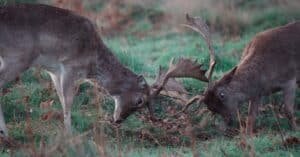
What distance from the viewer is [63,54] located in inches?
441

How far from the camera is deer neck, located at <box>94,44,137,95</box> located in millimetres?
11766

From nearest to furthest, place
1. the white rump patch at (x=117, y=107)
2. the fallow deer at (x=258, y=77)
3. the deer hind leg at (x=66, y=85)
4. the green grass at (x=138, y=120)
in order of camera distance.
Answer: the green grass at (x=138, y=120) → the deer hind leg at (x=66, y=85) → the fallow deer at (x=258, y=77) → the white rump patch at (x=117, y=107)

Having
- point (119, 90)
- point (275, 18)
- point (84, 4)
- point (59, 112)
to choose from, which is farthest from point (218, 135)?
point (84, 4)

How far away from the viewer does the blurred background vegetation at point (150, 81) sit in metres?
9.90

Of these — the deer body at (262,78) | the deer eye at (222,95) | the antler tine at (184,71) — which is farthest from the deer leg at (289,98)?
the antler tine at (184,71)

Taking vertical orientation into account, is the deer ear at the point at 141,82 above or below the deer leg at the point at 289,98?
above

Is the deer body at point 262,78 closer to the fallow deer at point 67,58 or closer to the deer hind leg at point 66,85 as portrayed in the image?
the fallow deer at point 67,58

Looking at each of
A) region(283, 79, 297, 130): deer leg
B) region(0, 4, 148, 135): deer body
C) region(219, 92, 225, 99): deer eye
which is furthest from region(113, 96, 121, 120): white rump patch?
region(283, 79, 297, 130): deer leg

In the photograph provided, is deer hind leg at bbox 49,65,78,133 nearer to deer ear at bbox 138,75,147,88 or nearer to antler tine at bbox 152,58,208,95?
deer ear at bbox 138,75,147,88

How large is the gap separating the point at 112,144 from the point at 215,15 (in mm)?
10416

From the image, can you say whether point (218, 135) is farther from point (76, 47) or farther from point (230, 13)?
point (230, 13)

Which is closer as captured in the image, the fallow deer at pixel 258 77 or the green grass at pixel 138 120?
the green grass at pixel 138 120

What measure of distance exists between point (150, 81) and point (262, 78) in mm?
2744

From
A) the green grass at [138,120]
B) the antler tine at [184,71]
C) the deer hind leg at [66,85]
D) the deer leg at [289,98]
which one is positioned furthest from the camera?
the deer leg at [289,98]
